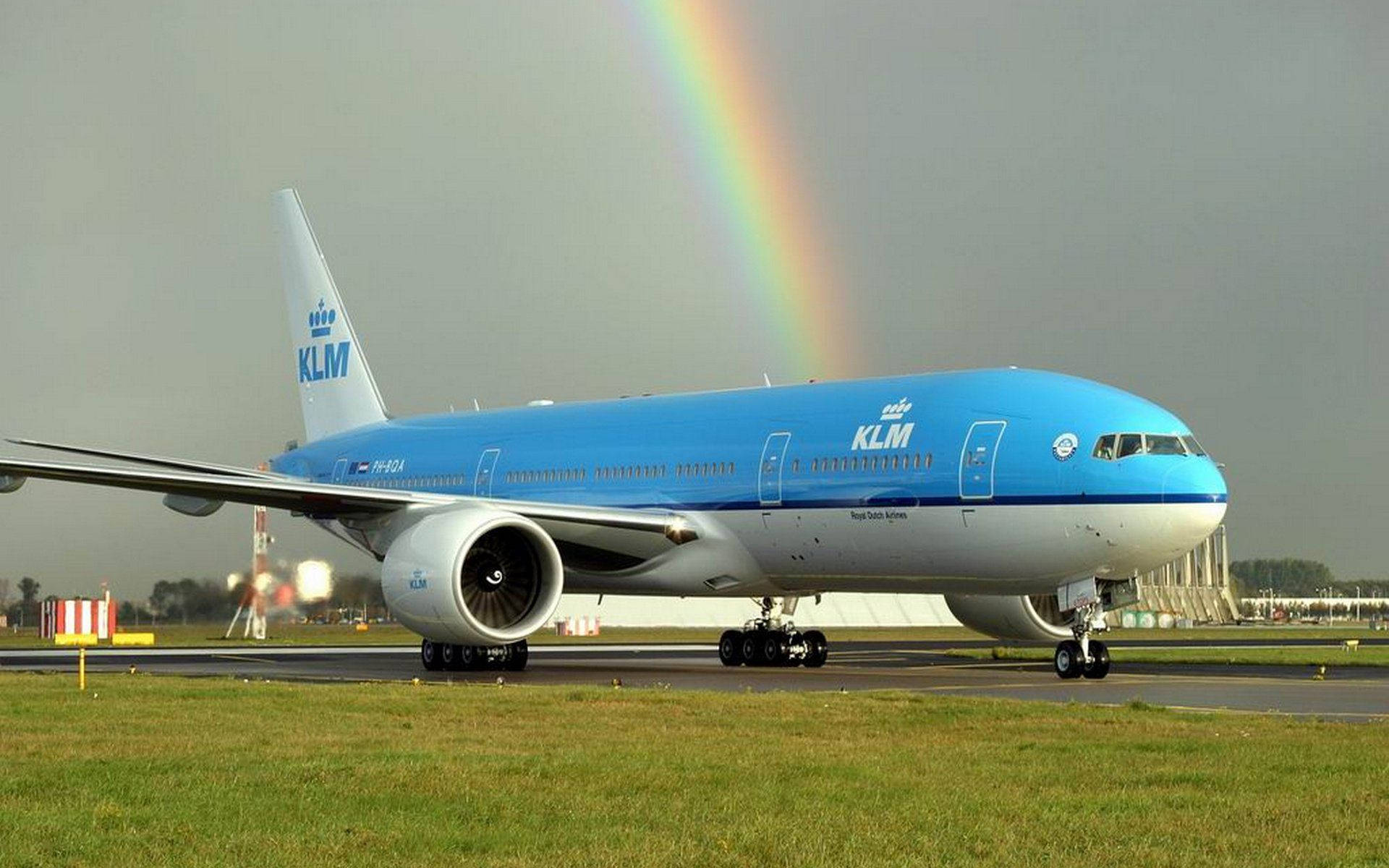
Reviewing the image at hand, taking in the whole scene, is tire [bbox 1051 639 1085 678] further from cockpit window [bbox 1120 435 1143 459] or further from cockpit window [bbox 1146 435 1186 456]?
cockpit window [bbox 1146 435 1186 456]

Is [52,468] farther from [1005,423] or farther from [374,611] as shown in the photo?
[374,611]

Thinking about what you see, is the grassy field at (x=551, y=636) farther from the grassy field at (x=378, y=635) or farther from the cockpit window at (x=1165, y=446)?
the cockpit window at (x=1165, y=446)

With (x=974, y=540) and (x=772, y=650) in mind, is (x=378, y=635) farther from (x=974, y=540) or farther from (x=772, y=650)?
(x=974, y=540)

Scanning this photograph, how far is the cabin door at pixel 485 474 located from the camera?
33.7m

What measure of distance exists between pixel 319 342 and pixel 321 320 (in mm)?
479

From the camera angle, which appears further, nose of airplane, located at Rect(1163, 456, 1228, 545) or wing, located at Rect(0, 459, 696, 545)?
wing, located at Rect(0, 459, 696, 545)

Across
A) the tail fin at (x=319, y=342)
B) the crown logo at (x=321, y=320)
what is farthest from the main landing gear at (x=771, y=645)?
the crown logo at (x=321, y=320)

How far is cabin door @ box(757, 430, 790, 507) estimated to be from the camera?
90.6ft

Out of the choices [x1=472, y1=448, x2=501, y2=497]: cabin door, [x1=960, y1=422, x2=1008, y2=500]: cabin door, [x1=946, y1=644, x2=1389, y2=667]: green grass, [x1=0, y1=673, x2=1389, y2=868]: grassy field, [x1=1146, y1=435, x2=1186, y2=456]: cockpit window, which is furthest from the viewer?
[x1=472, y1=448, x2=501, y2=497]: cabin door

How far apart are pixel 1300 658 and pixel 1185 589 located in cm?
5619

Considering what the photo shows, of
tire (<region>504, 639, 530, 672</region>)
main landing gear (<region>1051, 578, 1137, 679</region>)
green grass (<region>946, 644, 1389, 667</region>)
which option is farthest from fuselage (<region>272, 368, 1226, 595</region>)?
green grass (<region>946, 644, 1389, 667</region>)

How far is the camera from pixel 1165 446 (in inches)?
969

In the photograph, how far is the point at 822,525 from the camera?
88.2ft

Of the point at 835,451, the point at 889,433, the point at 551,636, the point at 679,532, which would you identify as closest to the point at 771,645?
the point at 679,532
